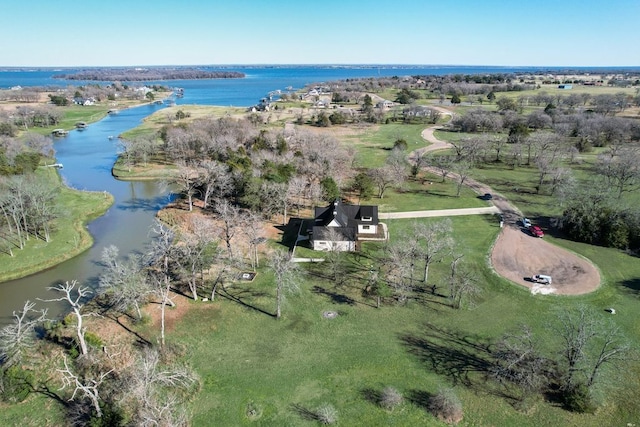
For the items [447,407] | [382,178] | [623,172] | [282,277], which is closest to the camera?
[447,407]

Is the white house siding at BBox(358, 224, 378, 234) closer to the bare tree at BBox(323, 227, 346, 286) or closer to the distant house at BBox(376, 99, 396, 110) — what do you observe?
the bare tree at BBox(323, 227, 346, 286)

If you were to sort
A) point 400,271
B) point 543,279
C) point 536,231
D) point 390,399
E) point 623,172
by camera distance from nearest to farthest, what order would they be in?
1. point 390,399
2. point 400,271
3. point 543,279
4. point 536,231
5. point 623,172

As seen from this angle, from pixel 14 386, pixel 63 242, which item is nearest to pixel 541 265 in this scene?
pixel 14 386

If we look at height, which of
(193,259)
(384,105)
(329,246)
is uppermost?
(384,105)

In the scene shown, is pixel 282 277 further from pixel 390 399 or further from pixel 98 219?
pixel 98 219

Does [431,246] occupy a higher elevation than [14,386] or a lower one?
higher

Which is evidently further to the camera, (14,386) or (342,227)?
(342,227)
